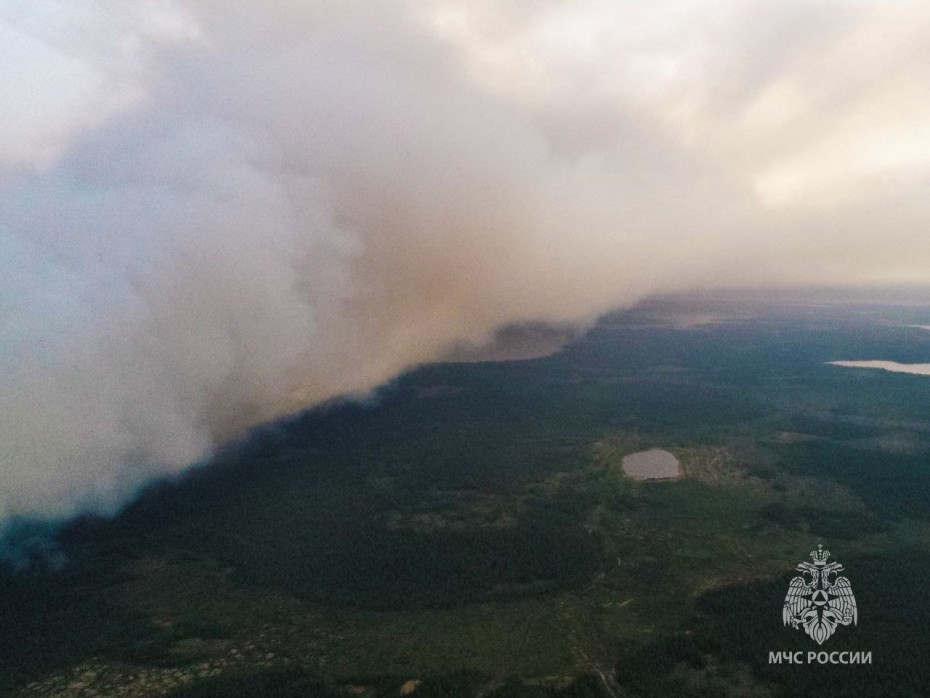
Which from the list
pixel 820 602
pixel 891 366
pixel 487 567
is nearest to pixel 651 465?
pixel 820 602

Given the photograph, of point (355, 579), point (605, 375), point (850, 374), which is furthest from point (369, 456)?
point (850, 374)

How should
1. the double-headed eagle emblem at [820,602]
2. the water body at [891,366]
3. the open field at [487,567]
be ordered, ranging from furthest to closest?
the water body at [891,366] → the double-headed eagle emblem at [820,602] → the open field at [487,567]

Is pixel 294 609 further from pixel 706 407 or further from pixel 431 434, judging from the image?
pixel 706 407

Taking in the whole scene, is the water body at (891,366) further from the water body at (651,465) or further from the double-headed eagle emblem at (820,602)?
the double-headed eagle emblem at (820,602)

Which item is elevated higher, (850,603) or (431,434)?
(431,434)

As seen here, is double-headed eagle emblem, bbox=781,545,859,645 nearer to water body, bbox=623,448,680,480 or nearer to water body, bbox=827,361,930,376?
water body, bbox=623,448,680,480

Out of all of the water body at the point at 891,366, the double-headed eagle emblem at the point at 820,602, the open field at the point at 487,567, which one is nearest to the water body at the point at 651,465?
the open field at the point at 487,567

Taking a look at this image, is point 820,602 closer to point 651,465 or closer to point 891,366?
point 651,465
